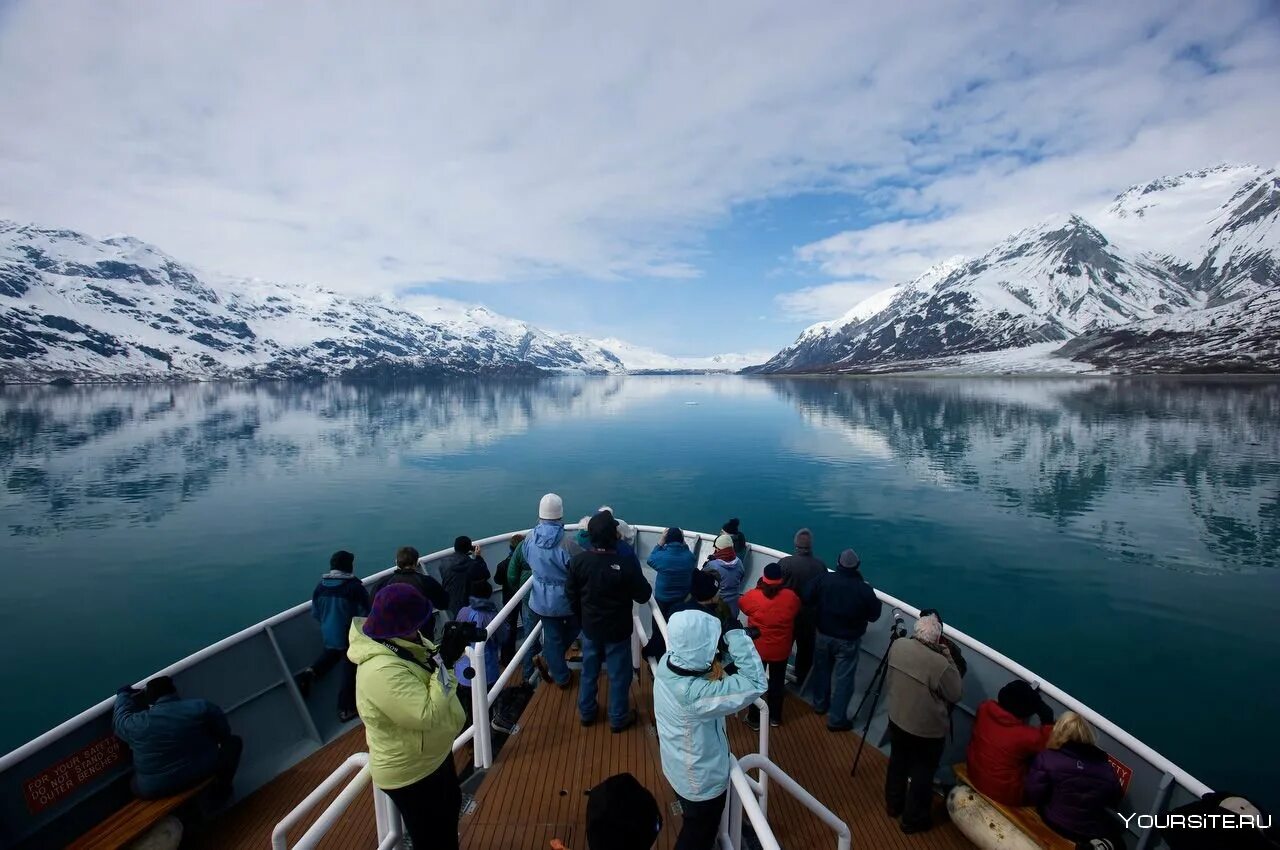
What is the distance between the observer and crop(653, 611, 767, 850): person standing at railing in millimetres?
4102

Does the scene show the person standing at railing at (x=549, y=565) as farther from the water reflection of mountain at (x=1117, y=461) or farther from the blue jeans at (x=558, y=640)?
the water reflection of mountain at (x=1117, y=461)

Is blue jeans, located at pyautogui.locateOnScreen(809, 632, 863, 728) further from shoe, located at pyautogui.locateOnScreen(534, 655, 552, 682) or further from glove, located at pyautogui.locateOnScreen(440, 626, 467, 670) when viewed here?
glove, located at pyautogui.locateOnScreen(440, 626, 467, 670)

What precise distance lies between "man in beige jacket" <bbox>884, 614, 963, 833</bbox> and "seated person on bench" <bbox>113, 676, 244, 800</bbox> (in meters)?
7.58

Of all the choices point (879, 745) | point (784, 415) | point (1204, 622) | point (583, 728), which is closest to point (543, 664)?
point (583, 728)

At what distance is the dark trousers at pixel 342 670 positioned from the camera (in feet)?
27.2

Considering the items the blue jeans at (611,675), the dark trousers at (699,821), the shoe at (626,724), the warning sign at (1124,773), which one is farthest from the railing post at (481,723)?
the warning sign at (1124,773)

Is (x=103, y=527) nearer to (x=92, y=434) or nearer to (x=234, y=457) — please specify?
(x=234, y=457)

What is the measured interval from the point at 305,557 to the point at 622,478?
20575 millimetres

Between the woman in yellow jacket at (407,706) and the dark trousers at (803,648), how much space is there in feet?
19.5

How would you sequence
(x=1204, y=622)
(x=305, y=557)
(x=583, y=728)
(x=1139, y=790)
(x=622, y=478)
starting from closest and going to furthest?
(x=1139, y=790) → (x=583, y=728) → (x=1204, y=622) → (x=305, y=557) → (x=622, y=478)

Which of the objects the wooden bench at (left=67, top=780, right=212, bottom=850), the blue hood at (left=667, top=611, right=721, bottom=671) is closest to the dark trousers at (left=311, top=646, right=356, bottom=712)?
the wooden bench at (left=67, top=780, right=212, bottom=850)

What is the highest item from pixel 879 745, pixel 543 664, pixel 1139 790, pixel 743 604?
pixel 743 604

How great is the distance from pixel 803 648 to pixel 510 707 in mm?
4668

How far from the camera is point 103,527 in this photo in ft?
96.3
